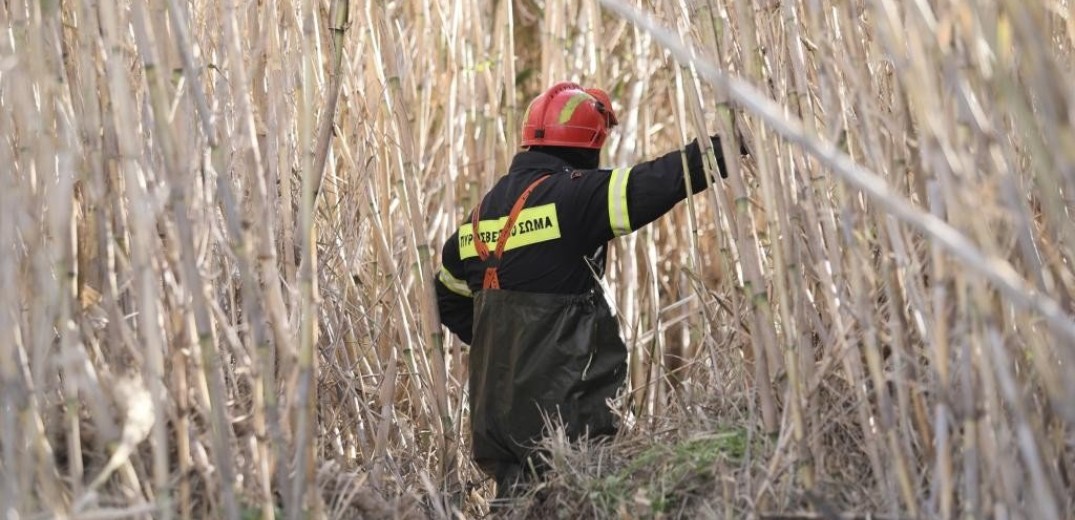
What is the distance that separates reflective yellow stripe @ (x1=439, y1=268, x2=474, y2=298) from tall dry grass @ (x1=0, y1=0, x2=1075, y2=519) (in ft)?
0.62

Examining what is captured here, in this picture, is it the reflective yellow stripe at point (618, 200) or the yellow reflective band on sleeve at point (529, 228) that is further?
the yellow reflective band on sleeve at point (529, 228)

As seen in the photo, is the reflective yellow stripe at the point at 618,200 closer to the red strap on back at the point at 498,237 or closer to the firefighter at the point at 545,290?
the firefighter at the point at 545,290

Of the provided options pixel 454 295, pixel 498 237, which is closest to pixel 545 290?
pixel 498 237

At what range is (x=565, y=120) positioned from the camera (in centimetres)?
308

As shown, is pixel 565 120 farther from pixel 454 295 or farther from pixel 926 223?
pixel 926 223

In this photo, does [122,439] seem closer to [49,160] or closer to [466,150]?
[49,160]

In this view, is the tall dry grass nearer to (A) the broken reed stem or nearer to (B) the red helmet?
(A) the broken reed stem

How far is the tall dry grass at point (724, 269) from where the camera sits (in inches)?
67.5

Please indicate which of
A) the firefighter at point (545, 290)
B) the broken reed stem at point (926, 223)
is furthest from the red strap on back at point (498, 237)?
the broken reed stem at point (926, 223)

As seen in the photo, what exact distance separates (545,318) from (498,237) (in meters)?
0.22

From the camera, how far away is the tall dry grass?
5.62ft

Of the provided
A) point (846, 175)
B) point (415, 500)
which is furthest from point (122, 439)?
point (846, 175)

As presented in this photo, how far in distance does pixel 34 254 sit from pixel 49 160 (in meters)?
0.14

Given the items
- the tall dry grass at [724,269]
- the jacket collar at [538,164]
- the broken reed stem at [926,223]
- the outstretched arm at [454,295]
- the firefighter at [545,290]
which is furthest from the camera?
the outstretched arm at [454,295]
